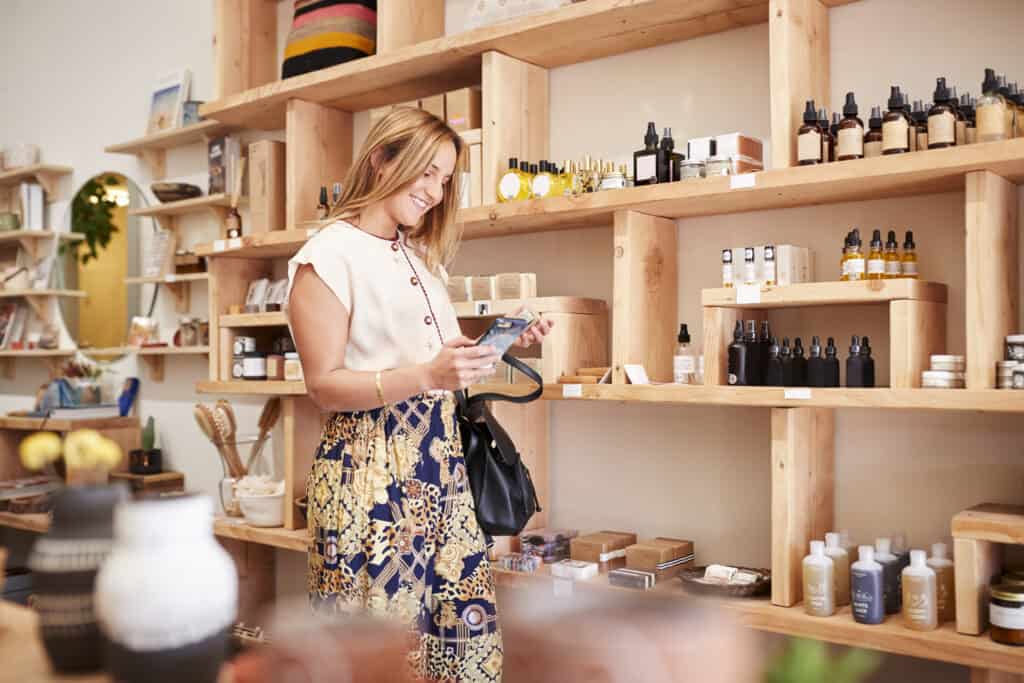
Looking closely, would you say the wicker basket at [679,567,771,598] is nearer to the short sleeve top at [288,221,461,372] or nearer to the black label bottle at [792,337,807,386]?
the black label bottle at [792,337,807,386]

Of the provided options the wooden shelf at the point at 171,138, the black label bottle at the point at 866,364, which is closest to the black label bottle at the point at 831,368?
the black label bottle at the point at 866,364

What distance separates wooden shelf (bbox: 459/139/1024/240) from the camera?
198cm

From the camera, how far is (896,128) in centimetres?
208

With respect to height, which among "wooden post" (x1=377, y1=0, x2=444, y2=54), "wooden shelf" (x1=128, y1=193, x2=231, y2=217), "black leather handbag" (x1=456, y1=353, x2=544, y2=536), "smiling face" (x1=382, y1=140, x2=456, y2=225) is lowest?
"black leather handbag" (x1=456, y1=353, x2=544, y2=536)

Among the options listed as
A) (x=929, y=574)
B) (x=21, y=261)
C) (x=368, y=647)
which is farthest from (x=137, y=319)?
(x=368, y=647)


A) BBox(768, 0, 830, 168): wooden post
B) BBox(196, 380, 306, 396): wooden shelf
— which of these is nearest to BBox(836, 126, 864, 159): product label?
BBox(768, 0, 830, 168): wooden post

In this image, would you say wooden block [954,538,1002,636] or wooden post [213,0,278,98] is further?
wooden post [213,0,278,98]

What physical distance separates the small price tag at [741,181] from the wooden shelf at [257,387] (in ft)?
5.13

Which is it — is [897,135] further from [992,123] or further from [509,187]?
[509,187]

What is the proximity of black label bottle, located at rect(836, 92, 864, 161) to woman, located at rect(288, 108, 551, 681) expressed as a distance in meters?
0.88

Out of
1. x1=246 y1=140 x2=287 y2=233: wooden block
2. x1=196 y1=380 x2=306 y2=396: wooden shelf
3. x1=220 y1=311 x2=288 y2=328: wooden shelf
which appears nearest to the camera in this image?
x1=196 y1=380 x2=306 y2=396: wooden shelf

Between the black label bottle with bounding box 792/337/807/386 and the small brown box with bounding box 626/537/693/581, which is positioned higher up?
the black label bottle with bounding box 792/337/807/386

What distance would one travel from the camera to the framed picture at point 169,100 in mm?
4289

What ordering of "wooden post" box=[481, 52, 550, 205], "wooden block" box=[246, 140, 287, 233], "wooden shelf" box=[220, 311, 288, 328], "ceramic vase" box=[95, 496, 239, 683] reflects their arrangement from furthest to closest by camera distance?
"wooden block" box=[246, 140, 287, 233]
"wooden shelf" box=[220, 311, 288, 328]
"wooden post" box=[481, 52, 550, 205]
"ceramic vase" box=[95, 496, 239, 683]
